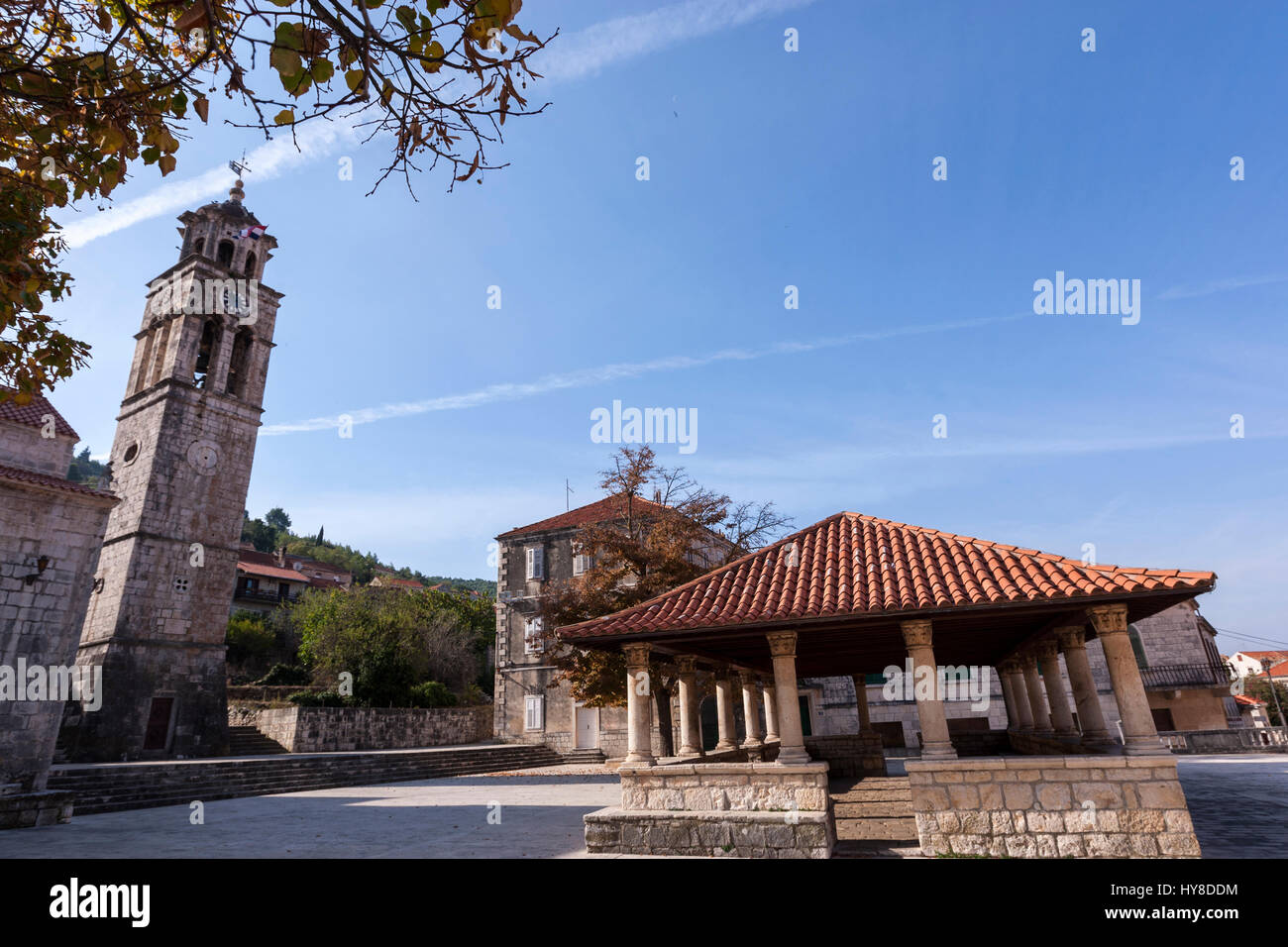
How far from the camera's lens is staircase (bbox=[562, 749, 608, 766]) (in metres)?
27.7

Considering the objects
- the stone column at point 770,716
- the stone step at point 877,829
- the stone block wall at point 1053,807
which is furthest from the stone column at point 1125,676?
the stone column at point 770,716

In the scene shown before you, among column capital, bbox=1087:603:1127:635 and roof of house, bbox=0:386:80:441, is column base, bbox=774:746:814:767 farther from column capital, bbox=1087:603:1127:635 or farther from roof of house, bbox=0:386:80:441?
roof of house, bbox=0:386:80:441

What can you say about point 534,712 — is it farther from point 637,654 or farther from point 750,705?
point 637,654

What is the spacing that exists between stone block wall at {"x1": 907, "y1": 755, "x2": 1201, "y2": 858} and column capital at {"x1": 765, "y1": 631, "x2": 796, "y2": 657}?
2.07 meters

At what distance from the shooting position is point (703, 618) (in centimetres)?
959

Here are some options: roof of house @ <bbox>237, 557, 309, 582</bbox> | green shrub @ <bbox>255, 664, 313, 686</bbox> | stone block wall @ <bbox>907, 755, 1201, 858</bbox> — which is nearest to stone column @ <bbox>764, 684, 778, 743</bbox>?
stone block wall @ <bbox>907, 755, 1201, 858</bbox>

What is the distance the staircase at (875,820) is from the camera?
8758mm

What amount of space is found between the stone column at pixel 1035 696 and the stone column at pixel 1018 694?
639mm

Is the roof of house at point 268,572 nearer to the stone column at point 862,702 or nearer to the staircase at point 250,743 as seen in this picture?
the staircase at point 250,743

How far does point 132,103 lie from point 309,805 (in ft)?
48.2

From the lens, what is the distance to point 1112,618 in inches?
332
